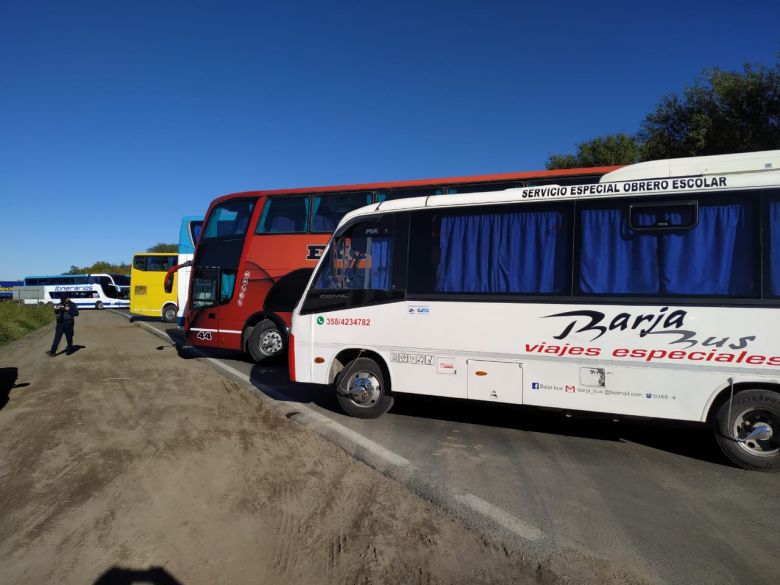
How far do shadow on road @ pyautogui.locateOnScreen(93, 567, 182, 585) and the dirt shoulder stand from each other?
0.04 ft

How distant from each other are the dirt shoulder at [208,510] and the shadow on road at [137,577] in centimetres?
1

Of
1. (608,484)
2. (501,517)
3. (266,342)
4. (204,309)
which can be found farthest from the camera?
(204,309)

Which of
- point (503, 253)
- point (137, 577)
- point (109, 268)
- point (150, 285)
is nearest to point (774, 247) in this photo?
point (503, 253)

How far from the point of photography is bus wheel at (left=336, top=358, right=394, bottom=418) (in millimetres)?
6484

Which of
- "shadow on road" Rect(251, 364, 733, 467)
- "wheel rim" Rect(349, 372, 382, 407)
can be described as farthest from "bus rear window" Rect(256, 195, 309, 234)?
"wheel rim" Rect(349, 372, 382, 407)

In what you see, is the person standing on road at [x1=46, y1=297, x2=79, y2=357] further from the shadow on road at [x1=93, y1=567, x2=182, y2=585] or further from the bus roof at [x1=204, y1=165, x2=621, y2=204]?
the shadow on road at [x1=93, y1=567, x2=182, y2=585]

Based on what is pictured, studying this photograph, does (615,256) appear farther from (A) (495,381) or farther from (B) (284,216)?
(B) (284,216)

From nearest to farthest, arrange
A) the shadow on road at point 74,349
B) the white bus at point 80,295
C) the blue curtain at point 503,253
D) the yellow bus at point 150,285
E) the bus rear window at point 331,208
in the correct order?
the blue curtain at point 503,253, the bus rear window at point 331,208, the shadow on road at point 74,349, the yellow bus at point 150,285, the white bus at point 80,295

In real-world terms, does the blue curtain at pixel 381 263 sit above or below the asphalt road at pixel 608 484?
above

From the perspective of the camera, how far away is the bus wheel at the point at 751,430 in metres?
4.64

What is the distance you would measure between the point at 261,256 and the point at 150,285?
19.5 m

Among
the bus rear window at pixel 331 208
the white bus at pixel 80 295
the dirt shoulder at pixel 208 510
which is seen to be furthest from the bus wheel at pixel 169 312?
the dirt shoulder at pixel 208 510

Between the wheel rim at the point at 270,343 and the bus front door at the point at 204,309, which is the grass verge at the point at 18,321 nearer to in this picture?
the bus front door at the point at 204,309

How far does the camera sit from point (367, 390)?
6504 mm
